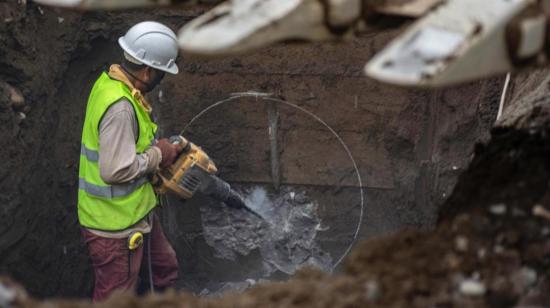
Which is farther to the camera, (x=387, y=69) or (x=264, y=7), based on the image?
(x=264, y=7)

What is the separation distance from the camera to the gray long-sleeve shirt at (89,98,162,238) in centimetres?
562

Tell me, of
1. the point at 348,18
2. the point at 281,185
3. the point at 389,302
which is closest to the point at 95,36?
the point at 281,185

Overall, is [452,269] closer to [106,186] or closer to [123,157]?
[123,157]

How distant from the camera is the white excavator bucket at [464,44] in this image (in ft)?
7.02

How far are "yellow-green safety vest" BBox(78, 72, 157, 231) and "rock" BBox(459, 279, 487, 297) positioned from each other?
12.1 feet

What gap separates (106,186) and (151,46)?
904mm

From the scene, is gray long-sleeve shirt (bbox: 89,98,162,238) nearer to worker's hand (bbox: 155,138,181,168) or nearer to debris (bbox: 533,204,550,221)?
worker's hand (bbox: 155,138,181,168)

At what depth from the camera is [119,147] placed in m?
5.63

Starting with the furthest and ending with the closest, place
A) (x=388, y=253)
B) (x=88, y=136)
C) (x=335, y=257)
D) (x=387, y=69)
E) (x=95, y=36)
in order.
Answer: (x=335, y=257) → (x=95, y=36) → (x=88, y=136) → (x=388, y=253) → (x=387, y=69)

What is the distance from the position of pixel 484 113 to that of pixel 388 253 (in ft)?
12.5

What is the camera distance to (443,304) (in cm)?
230

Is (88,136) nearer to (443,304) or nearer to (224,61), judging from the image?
(224,61)

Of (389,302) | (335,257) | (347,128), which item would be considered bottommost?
(335,257)

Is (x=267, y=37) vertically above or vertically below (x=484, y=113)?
above
